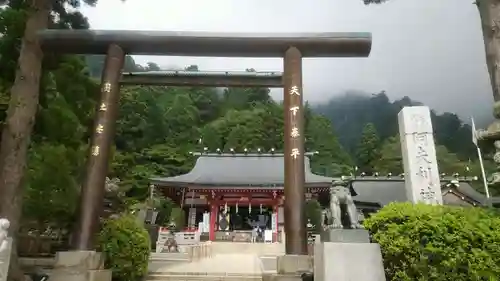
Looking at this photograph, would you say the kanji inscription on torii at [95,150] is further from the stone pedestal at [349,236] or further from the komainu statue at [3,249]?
the stone pedestal at [349,236]

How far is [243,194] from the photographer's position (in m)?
21.7

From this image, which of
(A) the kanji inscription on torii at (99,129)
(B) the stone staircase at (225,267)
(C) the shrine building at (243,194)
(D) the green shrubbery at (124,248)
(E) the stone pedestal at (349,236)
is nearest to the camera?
(E) the stone pedestal at (349,236)

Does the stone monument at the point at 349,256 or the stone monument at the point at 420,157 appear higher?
the stone monument at the point at 420,157

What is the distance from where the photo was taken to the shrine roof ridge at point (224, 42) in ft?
29.4

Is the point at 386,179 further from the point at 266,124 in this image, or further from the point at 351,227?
the point at 351,227

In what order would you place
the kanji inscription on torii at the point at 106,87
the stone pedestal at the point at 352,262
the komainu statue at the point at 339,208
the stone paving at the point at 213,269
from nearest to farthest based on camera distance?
the stone pedestal at the point at 352,262 → the komainu statue at the point at 339,208 → the kanji inscription on torii at the point at 106,87 → the stone paving at the point at 213,269

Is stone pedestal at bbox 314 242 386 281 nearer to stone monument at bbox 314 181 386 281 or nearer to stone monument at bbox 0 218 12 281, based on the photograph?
stone monument at bbox 314 181 386 281

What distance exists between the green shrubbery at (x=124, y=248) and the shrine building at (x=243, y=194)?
1237 cm

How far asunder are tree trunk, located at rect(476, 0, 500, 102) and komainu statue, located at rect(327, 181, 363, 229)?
2.77 meters

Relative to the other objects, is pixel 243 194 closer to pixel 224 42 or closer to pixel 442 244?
pixel 224 42

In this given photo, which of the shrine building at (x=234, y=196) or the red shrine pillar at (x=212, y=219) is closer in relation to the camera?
the shrine building at (x=234, y=196)

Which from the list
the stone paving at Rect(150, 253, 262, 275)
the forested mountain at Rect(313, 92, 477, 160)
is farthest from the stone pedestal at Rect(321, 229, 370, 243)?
the forested mountain at Rect(313, 92, 477, 160)

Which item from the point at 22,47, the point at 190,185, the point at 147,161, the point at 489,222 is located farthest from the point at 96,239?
the point at 147,161

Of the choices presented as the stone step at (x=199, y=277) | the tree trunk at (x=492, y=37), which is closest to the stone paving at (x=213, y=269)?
the stone step at (x=199, y=277)
